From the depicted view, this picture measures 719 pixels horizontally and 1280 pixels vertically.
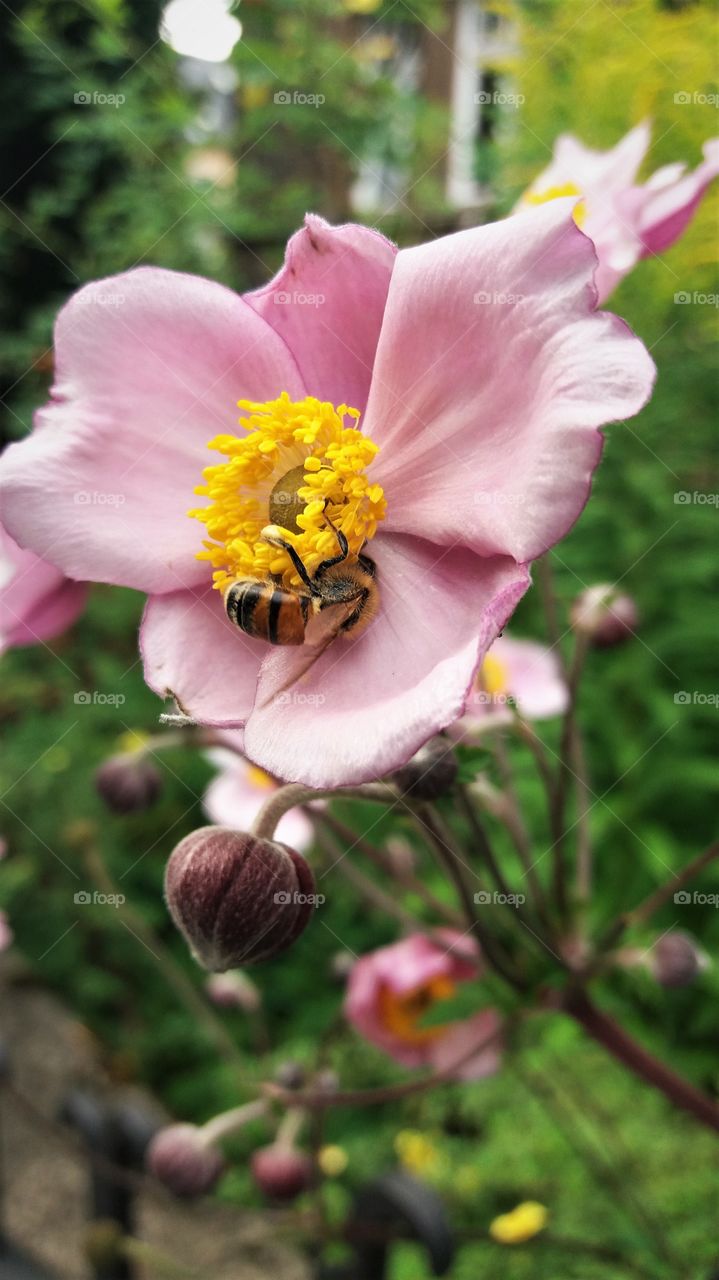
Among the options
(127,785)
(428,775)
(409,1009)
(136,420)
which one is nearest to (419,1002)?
(409,1009)

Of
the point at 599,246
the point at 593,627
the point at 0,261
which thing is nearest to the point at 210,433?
the point at 599,246

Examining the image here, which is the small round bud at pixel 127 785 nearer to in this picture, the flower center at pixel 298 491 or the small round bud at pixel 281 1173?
the small round bud at pixel 281 1173

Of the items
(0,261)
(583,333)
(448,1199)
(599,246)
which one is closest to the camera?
(583,333)

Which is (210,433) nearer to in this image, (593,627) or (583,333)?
(583,333)

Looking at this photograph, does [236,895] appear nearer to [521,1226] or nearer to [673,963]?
[673,963]

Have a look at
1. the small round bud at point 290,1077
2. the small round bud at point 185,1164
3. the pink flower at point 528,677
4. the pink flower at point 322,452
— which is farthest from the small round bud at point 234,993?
the pink flower at point 322,452
